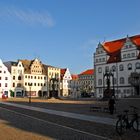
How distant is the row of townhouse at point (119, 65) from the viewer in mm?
94125

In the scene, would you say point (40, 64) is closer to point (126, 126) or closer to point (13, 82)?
point (13, 82)

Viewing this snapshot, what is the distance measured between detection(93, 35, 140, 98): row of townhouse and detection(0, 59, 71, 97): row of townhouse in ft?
59.3

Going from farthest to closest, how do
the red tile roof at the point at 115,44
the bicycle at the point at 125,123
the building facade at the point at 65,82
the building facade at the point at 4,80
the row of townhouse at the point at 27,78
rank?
the building facade at the point at 65,82
the row of townhouse at the point at 27,78
the building facade at the point at 4,80
the red tile roof at the point at 115,44
the bicycle at the point at 125,123

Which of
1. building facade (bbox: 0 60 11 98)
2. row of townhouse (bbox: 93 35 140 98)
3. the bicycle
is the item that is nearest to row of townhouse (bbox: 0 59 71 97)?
building facade (bbox: 0 60 11 98)

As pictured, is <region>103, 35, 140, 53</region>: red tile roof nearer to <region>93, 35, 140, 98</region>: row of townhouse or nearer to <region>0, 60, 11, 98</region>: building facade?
<region>93, 35, 140, 98</region>: row of townhouse

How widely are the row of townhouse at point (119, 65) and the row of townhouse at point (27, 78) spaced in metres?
18.1

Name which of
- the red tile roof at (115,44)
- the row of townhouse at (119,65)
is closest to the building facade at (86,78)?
the red tile roof at (115,44)

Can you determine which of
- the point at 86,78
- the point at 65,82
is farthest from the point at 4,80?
→ the point at 86,78

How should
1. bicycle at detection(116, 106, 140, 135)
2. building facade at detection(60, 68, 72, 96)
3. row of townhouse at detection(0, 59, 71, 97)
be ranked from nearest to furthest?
1. bicycle at detection(116, 106, 140, 135)
2. row of townhouse at detection(0, 59, 71, 97)
3. building facade at detection(60, 68, 72, 96)

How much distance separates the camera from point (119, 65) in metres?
101

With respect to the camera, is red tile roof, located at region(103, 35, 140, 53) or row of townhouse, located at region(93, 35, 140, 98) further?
red tile roof, located at region(103, 35, 140, 53)

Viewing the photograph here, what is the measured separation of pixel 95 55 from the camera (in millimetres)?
109062

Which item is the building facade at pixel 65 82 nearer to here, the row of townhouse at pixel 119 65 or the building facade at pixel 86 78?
the building facade at pixel 86 78

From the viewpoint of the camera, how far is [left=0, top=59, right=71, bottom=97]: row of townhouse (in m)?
120
